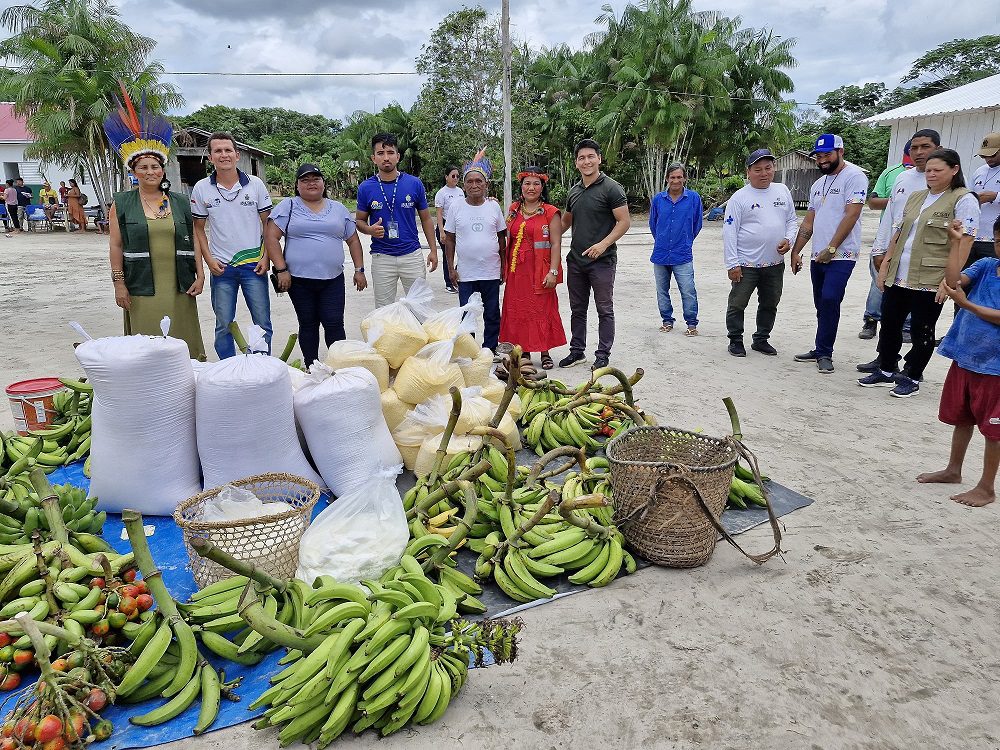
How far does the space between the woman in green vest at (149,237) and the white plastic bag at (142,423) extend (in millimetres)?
1409

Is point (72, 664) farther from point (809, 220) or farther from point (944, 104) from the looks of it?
point (944, 104)

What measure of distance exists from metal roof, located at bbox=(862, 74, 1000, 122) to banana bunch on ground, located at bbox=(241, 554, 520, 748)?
18.0 m

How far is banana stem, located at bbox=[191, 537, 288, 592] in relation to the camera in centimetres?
185

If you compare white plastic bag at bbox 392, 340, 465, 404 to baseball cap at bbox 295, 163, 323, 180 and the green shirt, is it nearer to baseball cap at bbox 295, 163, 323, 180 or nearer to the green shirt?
baseball cap at bbox 295, 163, 323, 180

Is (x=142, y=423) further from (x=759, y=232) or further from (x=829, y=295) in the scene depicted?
(x=829, y=295)

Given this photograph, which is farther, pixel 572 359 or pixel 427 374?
pixel 572 359

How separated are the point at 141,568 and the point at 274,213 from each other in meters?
3.58

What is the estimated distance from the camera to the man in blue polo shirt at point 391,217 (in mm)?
5488

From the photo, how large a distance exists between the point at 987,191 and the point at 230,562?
6.17 metres

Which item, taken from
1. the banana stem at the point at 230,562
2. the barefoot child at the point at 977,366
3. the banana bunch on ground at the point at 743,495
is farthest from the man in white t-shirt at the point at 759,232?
the banana stem at the point at 230,562

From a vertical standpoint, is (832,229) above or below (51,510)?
above

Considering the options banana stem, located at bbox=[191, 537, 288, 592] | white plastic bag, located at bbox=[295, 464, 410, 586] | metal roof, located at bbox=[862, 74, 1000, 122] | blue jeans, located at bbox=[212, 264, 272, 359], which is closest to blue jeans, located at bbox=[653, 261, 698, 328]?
blue jeans, located at bbox=[212, 264, 272, 359]

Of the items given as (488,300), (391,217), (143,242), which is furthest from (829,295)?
(143,242)

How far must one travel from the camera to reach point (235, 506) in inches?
109
